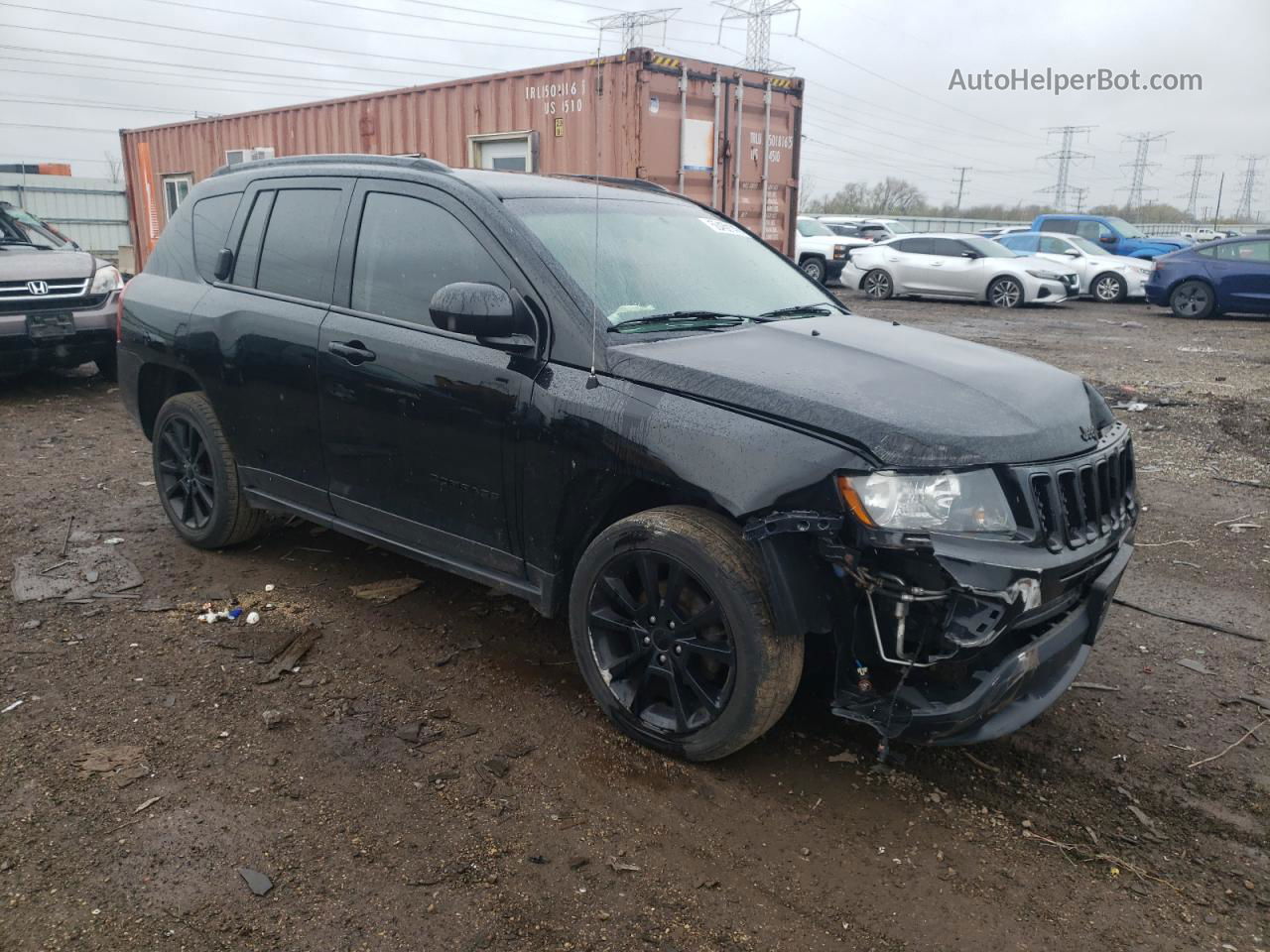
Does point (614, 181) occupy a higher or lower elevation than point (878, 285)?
higher

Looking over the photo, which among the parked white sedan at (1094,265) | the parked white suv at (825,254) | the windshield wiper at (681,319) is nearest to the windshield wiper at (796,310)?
the windshield wiper at (681,319)

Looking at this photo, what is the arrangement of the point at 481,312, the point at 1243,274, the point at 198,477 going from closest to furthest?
the point at 481,312 < the point at 198,477 < the point at 1243,274

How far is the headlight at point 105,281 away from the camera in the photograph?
29.2 feet

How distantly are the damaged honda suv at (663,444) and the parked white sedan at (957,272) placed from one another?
51.1ft

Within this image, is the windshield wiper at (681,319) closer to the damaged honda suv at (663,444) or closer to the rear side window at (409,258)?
the damaged honda suv at (663,444)

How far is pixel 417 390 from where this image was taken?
3637mm

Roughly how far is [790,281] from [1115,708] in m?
2.14

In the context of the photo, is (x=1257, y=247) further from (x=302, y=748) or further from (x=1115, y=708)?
(x=302, y=748)

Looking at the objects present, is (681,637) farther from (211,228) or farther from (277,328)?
(211,228)

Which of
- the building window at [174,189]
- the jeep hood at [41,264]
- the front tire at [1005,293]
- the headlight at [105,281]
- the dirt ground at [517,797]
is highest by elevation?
the building window at [174,189]

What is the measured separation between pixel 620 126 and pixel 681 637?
8582 mm

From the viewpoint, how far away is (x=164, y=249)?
5.04 m

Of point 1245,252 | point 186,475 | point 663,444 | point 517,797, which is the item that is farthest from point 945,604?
point 1245,252

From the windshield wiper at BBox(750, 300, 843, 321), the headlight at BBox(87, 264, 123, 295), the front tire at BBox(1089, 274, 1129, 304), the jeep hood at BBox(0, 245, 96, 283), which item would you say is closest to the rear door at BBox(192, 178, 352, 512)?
the windshield wiper at BBox(750, 300, 843, 321)
